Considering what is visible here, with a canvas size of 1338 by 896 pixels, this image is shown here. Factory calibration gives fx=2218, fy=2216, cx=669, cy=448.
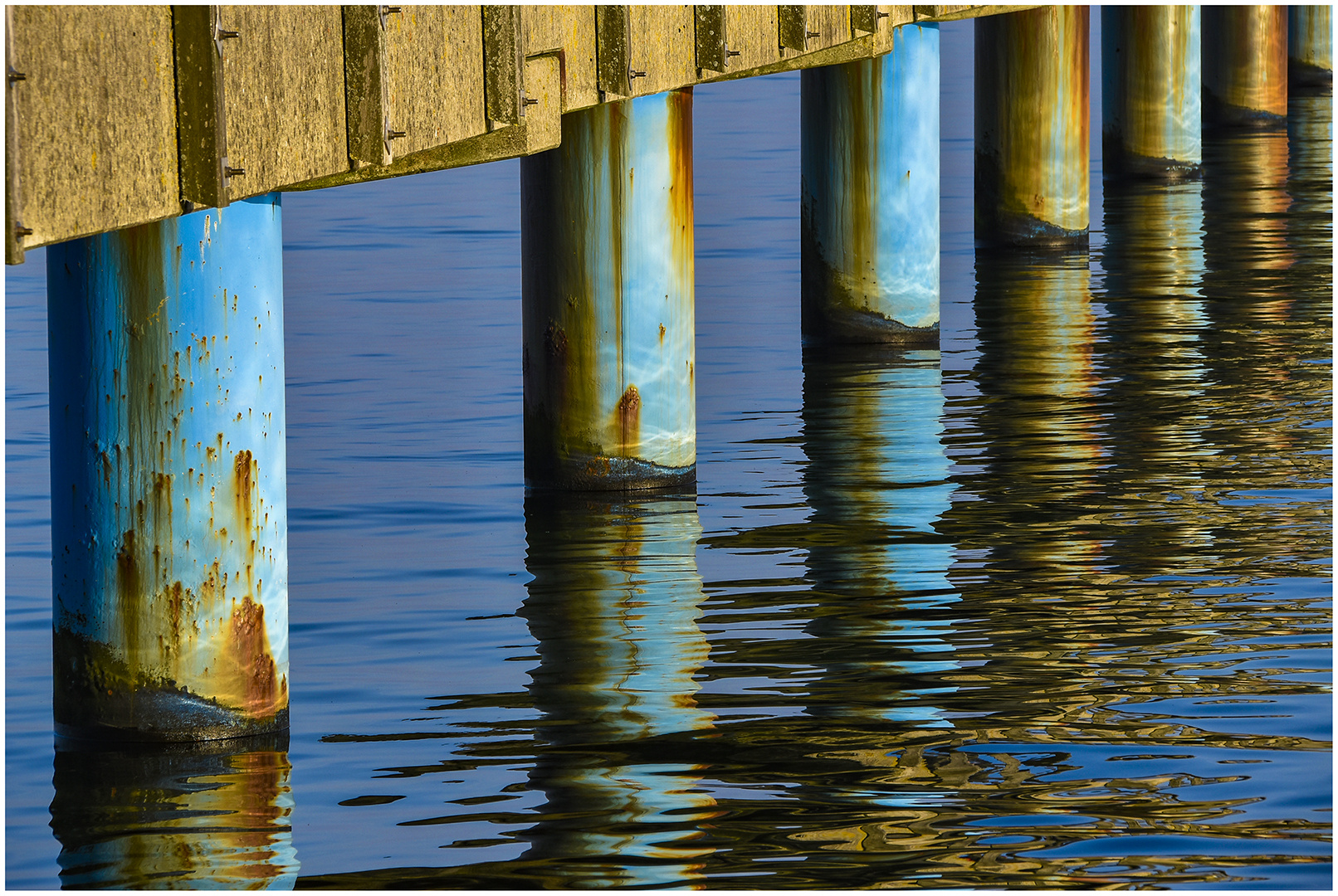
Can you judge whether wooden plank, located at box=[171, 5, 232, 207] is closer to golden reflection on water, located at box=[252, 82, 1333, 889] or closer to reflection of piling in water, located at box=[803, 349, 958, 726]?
golden reflection on water, located at box=[252, 82, 1333, 889]

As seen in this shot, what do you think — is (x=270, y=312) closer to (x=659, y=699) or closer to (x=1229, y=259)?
(x=659, y=699)

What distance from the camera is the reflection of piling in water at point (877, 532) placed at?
9031 mm

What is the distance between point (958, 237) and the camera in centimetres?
2311

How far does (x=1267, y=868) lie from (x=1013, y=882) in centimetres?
81

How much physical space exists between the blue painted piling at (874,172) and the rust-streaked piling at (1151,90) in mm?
8273

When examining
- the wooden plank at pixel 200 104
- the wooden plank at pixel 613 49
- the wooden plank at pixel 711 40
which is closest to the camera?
the wooden plank at pixel 200 104

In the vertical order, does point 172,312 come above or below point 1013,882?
above

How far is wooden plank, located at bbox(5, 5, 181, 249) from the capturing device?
6.33 meters

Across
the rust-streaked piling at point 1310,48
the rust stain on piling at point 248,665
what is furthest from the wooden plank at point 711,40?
the rust-streaked piling at point 1310,48

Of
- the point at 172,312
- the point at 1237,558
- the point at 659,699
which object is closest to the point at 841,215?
the point at 1237,558

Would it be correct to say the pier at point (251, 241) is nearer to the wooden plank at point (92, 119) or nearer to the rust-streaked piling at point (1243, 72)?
the wooden plank at point (92, 119)

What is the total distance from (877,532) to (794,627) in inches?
69.3

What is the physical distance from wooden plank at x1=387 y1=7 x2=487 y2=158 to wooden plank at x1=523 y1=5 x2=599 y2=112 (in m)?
0.62

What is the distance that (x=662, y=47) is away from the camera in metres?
10.9
